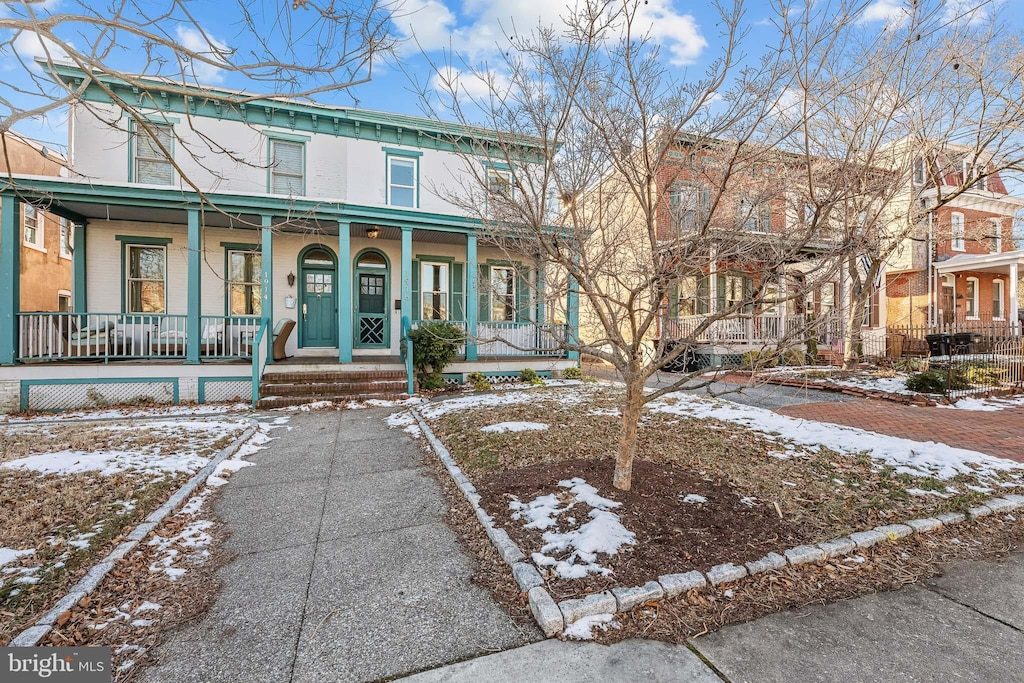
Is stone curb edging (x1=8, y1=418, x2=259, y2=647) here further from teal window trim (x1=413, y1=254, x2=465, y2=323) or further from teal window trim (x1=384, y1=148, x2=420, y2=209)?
teal window trim (x1=384, y1=148, x2=420, y2=209)

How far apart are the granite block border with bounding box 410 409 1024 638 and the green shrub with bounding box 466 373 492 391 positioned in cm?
601

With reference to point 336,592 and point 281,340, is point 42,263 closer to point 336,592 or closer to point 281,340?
point 281,340

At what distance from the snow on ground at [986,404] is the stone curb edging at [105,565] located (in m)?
10.7

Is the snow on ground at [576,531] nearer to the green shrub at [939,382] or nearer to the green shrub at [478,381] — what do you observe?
the green shrub at [478,381]

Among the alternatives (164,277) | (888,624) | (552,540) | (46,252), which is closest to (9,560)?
(552,540)

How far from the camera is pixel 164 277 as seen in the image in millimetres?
10445

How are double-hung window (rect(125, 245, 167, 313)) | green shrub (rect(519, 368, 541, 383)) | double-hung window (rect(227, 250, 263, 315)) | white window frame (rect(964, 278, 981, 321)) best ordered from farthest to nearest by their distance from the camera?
white window frame (rect(964, 278, 981, 321)), double-hung window (rect(227, 250, 263, 315)), green shrub (rect(519, 368, 541, 383)), double-hung window (rect(125, 245, 167, 313))

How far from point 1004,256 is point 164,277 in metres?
24.6

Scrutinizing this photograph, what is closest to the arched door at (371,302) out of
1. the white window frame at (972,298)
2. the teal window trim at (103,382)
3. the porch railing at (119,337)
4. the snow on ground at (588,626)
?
the porch railing at (119,337)

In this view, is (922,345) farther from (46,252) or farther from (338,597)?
(46,252)

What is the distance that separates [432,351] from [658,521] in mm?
6601

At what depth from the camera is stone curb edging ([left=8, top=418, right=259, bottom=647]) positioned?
2.15 m

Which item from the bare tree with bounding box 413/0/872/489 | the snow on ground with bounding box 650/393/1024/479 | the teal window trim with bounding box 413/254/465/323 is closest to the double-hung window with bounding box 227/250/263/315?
the teal window trim with bounding box 413/254/465/323

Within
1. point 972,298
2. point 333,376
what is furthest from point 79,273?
point 972,298
